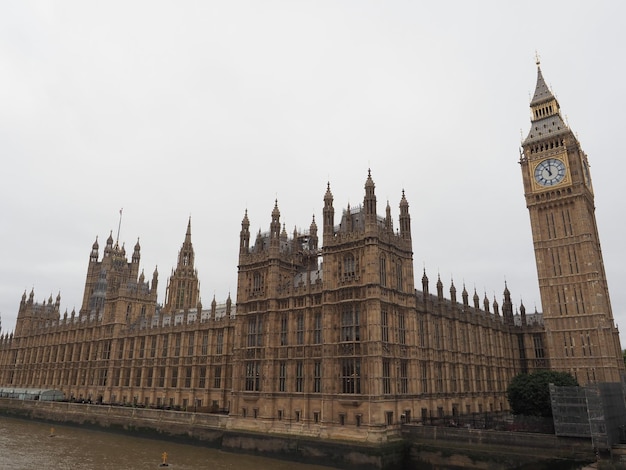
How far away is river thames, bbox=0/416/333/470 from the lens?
155 ft

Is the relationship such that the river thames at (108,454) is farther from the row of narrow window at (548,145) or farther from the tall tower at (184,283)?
the row of narrow window at (548,145)

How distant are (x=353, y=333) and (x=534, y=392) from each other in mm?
22222

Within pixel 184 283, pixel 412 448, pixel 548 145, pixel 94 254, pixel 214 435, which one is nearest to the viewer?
pixel 412 448

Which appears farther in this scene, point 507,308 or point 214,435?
point 507,308

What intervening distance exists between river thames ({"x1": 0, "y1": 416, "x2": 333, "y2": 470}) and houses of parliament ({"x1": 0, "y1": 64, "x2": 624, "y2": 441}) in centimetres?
474

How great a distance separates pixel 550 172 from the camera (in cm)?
8169

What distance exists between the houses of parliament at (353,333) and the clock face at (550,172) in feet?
0.84

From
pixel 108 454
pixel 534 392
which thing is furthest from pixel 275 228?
pixel 534 392

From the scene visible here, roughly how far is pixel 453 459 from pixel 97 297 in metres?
112

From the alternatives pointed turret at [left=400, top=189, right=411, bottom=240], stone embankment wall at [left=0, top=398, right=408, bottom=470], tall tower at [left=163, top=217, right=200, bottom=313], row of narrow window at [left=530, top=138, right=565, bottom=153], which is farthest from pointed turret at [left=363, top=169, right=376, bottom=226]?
tall tower at [left=163, top=217, right=200, bottom=313]

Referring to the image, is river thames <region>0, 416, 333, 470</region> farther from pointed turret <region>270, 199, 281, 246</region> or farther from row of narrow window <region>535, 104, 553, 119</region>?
row of narrow window <region>535, 104, 553, 119</region>

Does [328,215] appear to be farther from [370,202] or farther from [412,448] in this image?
[412,448]

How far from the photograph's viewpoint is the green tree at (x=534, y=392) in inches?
2037

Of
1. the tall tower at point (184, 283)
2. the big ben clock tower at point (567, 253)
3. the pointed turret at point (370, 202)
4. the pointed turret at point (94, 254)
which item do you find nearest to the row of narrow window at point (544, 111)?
the big ben clock tower at point (567, 253)
